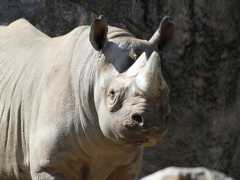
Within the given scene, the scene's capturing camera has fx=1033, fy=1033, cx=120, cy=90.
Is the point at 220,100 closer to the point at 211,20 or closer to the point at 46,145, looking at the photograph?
the point at 211,20

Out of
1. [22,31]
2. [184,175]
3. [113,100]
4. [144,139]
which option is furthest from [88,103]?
[22,31]

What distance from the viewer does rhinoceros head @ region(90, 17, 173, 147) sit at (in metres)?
6.18

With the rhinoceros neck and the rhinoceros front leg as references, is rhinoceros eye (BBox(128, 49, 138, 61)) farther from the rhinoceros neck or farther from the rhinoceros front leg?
the rhinoceros front leg

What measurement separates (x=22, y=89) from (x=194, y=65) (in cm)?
340

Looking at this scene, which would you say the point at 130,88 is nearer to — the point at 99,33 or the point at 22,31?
the point at 99,33

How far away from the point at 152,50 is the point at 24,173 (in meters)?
1.36

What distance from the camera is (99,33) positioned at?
21.9 feet

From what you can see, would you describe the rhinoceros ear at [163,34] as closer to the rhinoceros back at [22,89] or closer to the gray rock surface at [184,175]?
the rhinoceros back at [22,89]

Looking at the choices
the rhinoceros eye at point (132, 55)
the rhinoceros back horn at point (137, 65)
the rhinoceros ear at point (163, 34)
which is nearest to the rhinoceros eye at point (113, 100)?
the rhinoceros back horn at point (137, 65)

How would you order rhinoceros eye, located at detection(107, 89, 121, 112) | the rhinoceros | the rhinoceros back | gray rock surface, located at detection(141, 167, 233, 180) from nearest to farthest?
the rhinoceros < rhinoceros eye, located at detection(107, 89, 121, 112) < the rhinoceros back < gray rock surface, located at detection(141, 167, 233, 180)

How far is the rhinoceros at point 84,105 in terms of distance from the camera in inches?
247

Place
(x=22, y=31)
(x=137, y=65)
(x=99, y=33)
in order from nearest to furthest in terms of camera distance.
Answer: (x=137, y=65)
(x=99, y=33)
(x=22, y=31)

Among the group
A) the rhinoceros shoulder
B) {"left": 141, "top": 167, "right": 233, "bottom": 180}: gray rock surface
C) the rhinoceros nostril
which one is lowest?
{"left": 141, "top": 167, "right": 233, "bottom": 180}: gray rock surface

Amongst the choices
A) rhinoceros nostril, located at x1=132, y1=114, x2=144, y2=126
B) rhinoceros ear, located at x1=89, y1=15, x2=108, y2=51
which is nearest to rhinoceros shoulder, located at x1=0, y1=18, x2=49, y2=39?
rhinoceros ear, located at x1=89, y1=15, x2=108, y2=51
